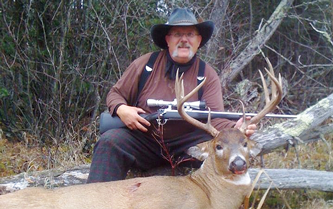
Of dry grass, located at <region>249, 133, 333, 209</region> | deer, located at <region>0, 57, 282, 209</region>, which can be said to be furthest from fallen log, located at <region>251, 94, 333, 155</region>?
deer, located at <region>0, 57, 282, 209</region>

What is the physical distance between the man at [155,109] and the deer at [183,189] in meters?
0.43

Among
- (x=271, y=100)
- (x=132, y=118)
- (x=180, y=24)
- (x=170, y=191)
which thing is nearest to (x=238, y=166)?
(x=170, y=191)

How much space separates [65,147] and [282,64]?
4.64 meters

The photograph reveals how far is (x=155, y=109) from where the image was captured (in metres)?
4.76

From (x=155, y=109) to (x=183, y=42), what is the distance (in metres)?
0.71

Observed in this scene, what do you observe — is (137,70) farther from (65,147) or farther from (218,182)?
(65,147)

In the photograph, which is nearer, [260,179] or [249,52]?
[260,179]

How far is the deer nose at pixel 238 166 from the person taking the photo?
3803 millimetres

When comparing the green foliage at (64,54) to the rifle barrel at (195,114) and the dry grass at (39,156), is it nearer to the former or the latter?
the dry grass at (39,156)

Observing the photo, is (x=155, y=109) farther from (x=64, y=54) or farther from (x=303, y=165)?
(x=64, y=54)

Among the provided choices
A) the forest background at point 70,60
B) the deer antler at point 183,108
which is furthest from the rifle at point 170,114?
the forest background at point 70,60

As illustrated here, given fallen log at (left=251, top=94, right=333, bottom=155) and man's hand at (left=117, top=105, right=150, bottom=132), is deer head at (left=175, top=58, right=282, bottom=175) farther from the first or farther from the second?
fallen log at (left=251, top=94, right=333, bottom=155)

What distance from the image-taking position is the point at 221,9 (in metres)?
7.38

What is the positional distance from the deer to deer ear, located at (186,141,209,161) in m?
0.01
